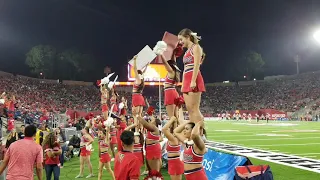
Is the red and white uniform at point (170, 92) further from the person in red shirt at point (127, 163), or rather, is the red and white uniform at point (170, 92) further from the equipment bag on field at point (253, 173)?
the person in red shirt at point (127, 163)

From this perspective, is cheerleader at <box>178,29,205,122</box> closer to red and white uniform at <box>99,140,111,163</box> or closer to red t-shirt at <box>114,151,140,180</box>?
red t-shirt at <box>114,151,140,180</box>

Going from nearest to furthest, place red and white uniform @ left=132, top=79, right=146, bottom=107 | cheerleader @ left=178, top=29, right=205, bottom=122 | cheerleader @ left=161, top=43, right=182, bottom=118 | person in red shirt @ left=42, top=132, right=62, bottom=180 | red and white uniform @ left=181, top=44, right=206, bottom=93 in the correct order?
cheerleader @ left=178, top=29, right=205, bottom=122
red and white uniform @ left=181, top=44, right=206, bottom=93
cheerleader @ left=161, top=43, right=182, bottom=118
person in red shirt @ left=42, top=132, right=62, bottom=180
red and white uniform @ left=132, top=79, right=146, bottom=107

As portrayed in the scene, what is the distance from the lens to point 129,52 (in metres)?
78.8

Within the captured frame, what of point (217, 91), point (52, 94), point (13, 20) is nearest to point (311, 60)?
point (217, 91)

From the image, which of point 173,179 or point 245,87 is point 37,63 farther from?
point 173,179

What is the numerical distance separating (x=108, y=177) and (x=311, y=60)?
76.8m

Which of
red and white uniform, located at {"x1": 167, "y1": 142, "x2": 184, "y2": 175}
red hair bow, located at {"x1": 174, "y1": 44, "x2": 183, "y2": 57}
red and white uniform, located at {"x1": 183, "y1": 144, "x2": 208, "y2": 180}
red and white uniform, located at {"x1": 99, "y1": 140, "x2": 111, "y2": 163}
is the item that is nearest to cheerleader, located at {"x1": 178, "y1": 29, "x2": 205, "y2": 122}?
red and white uniform, located at {"x1": 183, "y1": 144, "x2": 208, "y2": 180}

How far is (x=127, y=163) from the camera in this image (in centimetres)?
381

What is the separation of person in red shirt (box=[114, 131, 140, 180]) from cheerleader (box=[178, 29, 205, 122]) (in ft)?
4.92

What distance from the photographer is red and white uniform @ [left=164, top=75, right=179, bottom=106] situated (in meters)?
6.50

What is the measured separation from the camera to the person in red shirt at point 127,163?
3.79 m

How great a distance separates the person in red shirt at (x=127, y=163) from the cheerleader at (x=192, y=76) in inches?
59.1

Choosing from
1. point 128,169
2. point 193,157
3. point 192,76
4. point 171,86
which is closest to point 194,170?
point 193,157

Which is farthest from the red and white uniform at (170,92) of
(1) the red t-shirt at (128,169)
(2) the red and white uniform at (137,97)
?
(1) the red t-shirt at (128,169)
